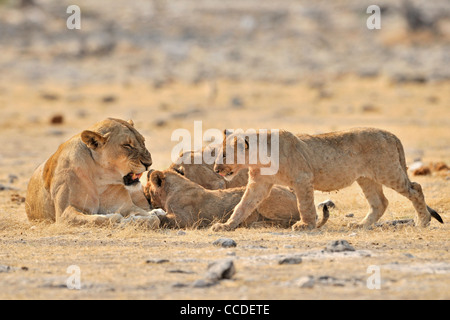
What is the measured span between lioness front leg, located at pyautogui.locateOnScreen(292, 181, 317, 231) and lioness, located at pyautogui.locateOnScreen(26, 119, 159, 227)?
1690 millimetres

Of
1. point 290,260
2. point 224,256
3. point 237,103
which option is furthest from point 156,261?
point 237,103

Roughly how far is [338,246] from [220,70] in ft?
102

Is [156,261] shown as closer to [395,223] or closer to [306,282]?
[306,282]

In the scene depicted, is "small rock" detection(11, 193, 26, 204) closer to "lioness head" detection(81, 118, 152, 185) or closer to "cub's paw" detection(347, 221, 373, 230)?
"lioness head" detection(81, 118, 152, 185)

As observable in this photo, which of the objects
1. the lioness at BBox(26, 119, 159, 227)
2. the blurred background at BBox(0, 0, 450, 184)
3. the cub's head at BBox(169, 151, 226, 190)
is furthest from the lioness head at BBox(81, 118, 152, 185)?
the blurred background at BBox(0, 0, 450, 184)

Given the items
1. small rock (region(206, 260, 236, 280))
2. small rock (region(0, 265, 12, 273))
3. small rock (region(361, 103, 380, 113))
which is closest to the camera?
small rock (region(206, 260, 236, 280))

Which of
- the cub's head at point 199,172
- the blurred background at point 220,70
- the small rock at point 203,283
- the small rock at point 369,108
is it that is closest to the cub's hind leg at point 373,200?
the cub's head at point 199,172

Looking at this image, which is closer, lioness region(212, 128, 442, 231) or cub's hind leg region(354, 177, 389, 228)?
lioness region(212, 128, 442, 231)

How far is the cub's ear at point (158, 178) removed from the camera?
9.78 meters

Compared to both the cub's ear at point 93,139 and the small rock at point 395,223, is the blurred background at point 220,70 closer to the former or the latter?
the cub's ear at point 93,139

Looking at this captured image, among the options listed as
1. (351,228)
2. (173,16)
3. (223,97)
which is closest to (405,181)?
(351,228)

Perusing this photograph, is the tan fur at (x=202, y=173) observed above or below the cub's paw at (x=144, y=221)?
above

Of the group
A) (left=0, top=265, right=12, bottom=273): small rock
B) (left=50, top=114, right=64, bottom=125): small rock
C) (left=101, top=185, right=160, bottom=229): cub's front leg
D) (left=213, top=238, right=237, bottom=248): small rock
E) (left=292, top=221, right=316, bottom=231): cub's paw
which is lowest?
(left=292, top=221, right=316, bottom=231): cub's paw

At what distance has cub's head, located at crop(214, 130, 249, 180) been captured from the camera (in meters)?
9.13
